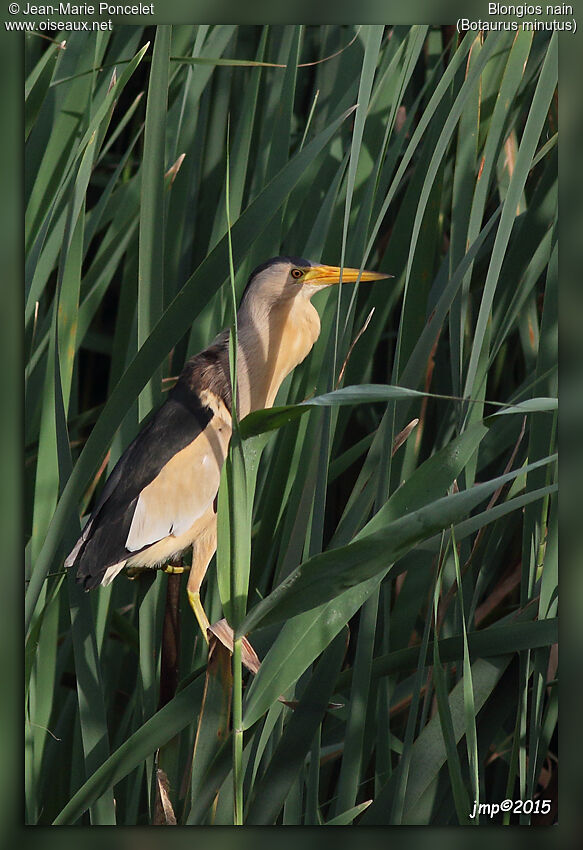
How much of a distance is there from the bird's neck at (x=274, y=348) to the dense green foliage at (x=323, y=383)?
17mm

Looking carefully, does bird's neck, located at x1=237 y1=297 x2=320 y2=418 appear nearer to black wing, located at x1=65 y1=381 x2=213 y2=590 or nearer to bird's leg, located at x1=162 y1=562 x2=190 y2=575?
black wing, located at x1=65 y1=381 x2=213 y2=590

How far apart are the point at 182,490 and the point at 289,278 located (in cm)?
26

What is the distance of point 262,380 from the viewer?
0.88 meters

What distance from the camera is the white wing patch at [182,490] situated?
882mm

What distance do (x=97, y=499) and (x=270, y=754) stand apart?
1.02 feet

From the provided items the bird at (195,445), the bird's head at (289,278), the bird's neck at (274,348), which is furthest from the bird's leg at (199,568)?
the bird's head at (289,278)

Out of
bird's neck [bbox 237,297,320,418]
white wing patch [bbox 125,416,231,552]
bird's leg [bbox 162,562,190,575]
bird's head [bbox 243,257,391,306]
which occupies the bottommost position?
bird's leg [bbox 162,562,190,575]

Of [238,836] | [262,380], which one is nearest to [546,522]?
[262,380]

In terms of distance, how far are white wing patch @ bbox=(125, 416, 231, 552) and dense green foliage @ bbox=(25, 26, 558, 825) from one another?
0.20ft

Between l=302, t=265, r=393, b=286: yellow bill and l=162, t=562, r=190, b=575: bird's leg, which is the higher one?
l=302, t=265, r=393, b=286: yellow bill

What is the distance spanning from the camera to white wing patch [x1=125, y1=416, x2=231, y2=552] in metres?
0.88

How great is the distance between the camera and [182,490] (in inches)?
35.2

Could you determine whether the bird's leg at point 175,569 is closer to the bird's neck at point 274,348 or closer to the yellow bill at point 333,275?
the bird's neck at point 274,348

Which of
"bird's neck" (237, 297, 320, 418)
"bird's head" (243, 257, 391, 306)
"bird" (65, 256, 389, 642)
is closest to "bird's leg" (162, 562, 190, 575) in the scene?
"bird" (65, 256, 389, 642)
